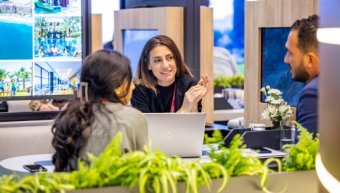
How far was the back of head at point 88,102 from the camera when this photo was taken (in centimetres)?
279

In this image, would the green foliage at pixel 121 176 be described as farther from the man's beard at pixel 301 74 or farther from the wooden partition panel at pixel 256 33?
the wooden partition panel at pixel 256 33

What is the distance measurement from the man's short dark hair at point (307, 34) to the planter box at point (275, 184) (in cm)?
148

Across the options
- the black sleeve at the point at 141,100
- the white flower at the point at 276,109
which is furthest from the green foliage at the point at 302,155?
the black sleeve at the point at 141,100

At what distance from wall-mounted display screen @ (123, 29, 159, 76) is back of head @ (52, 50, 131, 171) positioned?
8.69ft

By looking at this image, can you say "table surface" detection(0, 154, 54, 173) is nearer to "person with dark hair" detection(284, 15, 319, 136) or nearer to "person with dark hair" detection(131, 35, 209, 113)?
"person with dark hair" detection(131, 35, 209, 113)

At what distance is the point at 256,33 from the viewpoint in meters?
4.96

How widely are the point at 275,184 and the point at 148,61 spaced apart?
231 cm

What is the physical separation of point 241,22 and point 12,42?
19.5 feet

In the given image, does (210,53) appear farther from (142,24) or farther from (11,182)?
(11,182)

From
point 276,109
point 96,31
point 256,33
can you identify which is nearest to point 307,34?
point 276,109

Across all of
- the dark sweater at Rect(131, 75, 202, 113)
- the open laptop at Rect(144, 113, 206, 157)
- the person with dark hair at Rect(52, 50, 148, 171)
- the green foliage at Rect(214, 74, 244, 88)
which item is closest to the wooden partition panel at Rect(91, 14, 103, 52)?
the green foliage at Rect(214, 74, 244, 88)

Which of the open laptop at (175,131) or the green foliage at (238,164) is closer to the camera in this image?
the green foliage at (238,164)

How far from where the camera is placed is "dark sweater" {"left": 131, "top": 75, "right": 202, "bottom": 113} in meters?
4.70

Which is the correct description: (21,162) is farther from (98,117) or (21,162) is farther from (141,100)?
(98,117)
